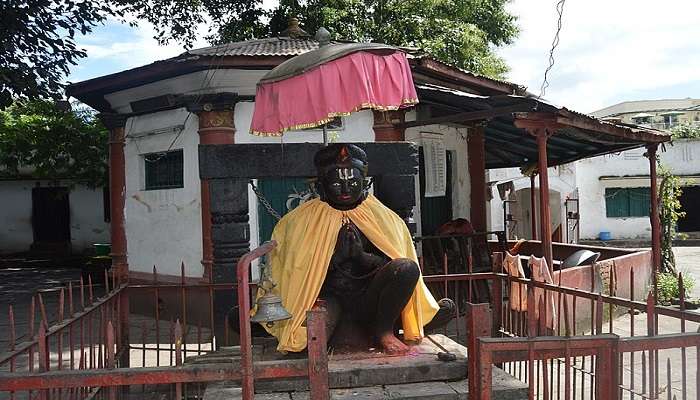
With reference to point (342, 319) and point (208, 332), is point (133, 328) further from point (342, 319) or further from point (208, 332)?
point (342, 319)

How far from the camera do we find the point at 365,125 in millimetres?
8945

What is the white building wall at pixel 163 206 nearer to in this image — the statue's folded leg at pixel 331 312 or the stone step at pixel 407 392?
the statue's folded leg at pixel 331 312

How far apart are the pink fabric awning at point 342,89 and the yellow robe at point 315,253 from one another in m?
0.73

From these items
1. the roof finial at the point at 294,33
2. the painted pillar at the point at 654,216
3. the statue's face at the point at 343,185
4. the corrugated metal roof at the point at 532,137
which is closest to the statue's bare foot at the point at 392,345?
the statue's face at the point at 343,185

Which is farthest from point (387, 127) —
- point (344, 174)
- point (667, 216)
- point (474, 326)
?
point (667, 216)

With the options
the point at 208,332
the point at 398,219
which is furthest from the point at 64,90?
the point at 398,219

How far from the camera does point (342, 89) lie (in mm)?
3480

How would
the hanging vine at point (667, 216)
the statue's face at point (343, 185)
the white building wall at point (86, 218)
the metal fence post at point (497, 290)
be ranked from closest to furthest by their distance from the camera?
the statue's face at point (343, 185)
the metal fence post at point (497, 290)
the hanging vine at point (667, 216)
the white building wall at point (86, 218)

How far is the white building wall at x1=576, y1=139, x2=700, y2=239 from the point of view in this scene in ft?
78.5

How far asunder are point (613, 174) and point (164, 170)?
1961cm

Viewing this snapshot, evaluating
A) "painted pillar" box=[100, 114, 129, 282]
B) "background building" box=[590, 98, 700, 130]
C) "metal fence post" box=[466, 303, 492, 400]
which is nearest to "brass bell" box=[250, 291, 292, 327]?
"metal fence post" box=[466, 303, 492, 400]

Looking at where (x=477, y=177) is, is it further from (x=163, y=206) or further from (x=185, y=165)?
(x=163, y=206)

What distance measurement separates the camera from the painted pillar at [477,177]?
35.5 ft

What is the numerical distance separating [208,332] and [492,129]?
238 inches
